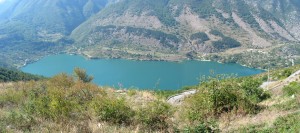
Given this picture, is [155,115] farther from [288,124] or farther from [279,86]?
[279,86]

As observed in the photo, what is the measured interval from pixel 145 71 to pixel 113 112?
143182 mm

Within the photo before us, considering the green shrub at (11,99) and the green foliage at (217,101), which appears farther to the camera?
the green shrub at (11,99)

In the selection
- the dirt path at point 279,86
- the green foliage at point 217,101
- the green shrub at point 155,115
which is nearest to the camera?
the green shrub at point 155,115

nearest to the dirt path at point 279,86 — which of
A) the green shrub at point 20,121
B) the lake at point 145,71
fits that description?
the green shrub at point 20,121

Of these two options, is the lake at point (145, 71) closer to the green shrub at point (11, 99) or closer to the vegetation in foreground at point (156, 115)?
the green shrub at point (11, 99)

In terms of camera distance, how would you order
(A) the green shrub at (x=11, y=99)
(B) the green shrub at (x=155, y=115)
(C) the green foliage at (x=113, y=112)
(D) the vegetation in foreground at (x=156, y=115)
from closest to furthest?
(D) the vegetation in foreground at (x=156, y=115)
(B) the green shrub at (x=155, y=115)
(C) the green foliage at (x=113, y=112)
(A) the green shrub at (x=11, y=99)

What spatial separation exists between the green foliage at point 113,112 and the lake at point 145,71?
9973 centimetres

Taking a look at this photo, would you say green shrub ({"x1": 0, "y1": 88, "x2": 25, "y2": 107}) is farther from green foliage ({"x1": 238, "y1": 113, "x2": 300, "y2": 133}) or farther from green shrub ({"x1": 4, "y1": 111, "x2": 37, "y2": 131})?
green foliage ({"x1": 238, "y1": 113, "x2": 300, "y2": 133})

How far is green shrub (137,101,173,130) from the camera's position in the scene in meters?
8.27

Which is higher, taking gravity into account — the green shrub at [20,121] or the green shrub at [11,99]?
the green shrub at [20,121]

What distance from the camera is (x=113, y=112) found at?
8.83 metres

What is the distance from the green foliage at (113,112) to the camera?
8.71 metres

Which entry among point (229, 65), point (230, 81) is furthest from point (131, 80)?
point (230, 81)

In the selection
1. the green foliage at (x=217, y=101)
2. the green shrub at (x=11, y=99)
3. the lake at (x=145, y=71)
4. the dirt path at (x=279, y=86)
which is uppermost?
the green foliage at (x=217, y=101)
